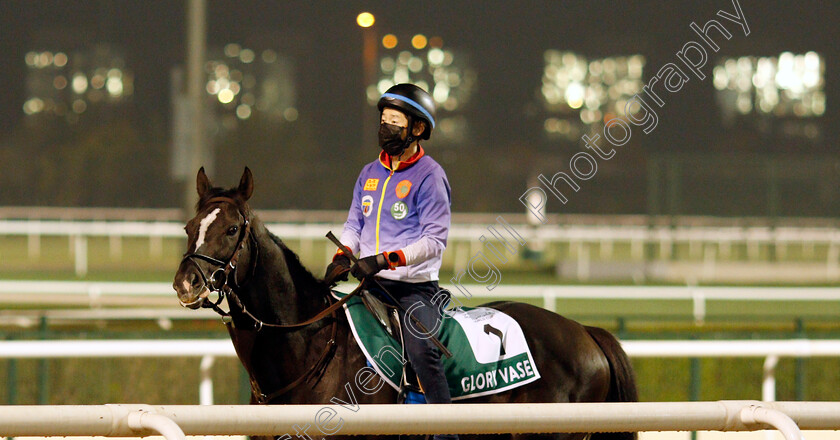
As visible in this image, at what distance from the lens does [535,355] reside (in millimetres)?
4438

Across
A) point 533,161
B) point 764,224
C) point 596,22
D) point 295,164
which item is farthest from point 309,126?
point 764,224

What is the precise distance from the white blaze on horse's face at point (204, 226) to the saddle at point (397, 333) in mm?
682

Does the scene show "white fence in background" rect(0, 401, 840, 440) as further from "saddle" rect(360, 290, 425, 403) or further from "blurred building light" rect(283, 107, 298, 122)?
"blurred building light" rect(283, 107, 298, 122)

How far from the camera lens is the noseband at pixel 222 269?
3.67 metres

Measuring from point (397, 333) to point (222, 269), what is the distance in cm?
74

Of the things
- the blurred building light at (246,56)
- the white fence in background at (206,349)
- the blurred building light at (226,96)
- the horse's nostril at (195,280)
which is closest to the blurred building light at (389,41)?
the blurred building light at (246,56)

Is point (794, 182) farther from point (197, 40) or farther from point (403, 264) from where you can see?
point (403, 264)

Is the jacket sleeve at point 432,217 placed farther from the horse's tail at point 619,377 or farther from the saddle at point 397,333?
the horse's tail at point 619,377

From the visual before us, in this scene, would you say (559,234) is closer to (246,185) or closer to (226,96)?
(246,185)

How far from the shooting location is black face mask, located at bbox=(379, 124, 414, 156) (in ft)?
13.6

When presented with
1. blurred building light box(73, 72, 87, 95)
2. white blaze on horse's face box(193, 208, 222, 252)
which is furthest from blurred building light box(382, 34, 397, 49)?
white blaze on horse's face box(193, 208, 222, 252)

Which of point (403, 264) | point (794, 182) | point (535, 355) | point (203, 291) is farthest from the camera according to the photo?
point (794, 182)

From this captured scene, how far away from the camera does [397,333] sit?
4125 mm

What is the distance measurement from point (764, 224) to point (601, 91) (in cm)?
1524
